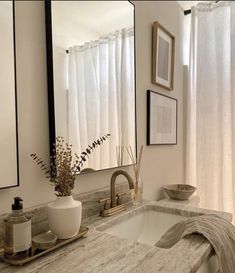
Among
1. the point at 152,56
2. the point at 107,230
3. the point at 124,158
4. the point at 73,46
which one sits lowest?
the point at 107,230

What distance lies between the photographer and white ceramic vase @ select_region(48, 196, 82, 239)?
84 centimetres

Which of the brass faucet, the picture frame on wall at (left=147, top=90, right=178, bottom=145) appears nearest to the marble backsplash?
the brass faucet

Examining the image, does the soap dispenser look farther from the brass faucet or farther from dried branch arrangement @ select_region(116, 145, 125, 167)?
dried branch arrangement @ select_region(116, 145, 125, 167)

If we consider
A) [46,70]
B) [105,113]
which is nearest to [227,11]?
[105,113]

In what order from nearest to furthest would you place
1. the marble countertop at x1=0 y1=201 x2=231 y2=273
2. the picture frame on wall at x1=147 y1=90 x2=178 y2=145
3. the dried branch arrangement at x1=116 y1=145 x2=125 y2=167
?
the marble countertop at x1=0 y1=201 x2=231 y2=273, the dried branch arrangement at x1=116 y1=145 x2=125 y2=167, the picture frame on wall at x1=147 y1=90 x2=178 y2=145

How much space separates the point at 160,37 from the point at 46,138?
1.25 meters

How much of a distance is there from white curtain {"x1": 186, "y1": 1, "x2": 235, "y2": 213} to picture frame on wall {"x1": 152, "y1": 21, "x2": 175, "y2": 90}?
316 millimetres

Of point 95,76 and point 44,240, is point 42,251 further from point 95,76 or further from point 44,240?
point 95,76

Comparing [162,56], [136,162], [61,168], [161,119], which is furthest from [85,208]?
[162,56]

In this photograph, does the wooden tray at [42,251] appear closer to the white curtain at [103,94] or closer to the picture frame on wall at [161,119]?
the white curtain at [103,94]

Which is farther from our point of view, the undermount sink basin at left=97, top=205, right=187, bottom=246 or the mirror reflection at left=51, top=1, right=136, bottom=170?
the undermount sink basin at left=97, top=205, right=187, bottom=246

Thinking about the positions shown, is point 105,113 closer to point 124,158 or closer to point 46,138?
point 124,158

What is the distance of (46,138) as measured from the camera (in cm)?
98

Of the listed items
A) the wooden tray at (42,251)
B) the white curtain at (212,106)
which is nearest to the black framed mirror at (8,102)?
the wooden tray at (42,251)
